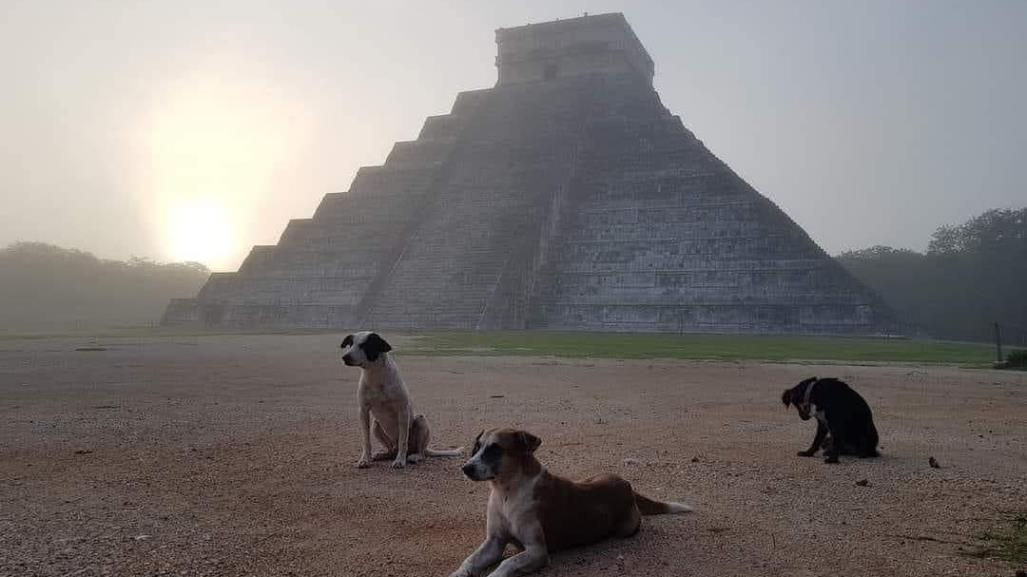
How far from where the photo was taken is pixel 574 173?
40.7 meters

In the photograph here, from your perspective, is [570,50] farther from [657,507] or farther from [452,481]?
[657,507]

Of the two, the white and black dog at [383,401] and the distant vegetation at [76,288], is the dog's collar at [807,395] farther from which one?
the distant vegetation at [76,288]

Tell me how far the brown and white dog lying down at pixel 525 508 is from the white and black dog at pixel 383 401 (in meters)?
2.36

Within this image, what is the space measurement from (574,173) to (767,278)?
12.6m

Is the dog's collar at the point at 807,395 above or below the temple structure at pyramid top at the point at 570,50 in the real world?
below

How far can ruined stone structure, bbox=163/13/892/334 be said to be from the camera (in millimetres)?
31719

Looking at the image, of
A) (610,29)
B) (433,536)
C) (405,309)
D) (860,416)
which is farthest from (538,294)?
(433,536)

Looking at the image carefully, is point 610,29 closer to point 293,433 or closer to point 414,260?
point 414,260

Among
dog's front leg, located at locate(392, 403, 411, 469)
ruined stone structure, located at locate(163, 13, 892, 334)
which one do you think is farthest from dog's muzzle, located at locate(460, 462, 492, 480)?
ruined stone structure, located at locate(163, 13, 892, 334)

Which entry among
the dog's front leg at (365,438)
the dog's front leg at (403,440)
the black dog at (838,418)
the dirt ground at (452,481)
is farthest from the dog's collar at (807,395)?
the dog's front leg at (365,438)

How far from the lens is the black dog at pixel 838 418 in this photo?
6.74 metres

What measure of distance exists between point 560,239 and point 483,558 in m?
33.6

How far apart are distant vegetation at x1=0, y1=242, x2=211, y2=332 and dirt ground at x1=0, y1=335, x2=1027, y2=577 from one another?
51.3 metres

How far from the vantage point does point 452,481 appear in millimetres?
6125
